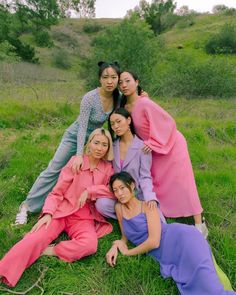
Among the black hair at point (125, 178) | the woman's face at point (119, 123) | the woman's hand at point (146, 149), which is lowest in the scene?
the black hair at point (125, 178)

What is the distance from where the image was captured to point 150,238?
2.93m

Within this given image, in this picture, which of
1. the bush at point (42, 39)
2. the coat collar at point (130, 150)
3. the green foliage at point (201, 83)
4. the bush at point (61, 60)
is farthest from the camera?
the bush at point (42, 39)

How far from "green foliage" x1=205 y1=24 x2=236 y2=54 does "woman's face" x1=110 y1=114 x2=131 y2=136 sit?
2290 cm

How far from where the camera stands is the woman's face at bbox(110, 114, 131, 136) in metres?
3.37

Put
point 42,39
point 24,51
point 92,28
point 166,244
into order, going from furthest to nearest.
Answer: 1. point 92,28
2. point 42,39
3. point 24,51
4. point 166,244

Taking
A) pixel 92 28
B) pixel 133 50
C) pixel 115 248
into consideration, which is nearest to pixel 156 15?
pixel 92 28

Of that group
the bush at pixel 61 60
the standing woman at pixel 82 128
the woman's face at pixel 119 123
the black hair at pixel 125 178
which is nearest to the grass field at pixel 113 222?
the standing woman at pixel 82 128

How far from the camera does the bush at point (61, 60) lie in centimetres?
2881

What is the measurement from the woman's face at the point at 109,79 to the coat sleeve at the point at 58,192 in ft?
2.74

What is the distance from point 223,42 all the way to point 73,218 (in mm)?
24645

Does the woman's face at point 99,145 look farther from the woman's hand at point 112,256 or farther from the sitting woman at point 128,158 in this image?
the woman's hand at point 112,256

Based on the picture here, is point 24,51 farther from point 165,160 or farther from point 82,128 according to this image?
point 165,160

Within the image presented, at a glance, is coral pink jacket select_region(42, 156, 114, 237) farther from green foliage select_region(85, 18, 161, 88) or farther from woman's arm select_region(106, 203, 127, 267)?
green foliage select_region(85, 18, 161, 88)

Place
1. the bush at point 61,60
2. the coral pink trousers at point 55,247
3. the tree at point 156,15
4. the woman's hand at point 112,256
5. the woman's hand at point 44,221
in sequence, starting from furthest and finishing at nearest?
the tree at point 156,15 → the bush at point 61,60 → the woman's hand at point 44,221 → the woman's hand at point 112,256 → the coral pink trousers at point 55,247
